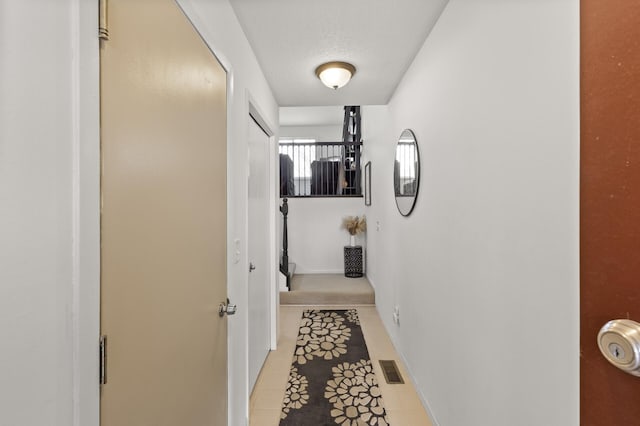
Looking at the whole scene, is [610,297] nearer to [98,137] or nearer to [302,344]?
[98,137]

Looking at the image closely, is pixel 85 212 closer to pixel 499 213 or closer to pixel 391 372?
pixel 499 213

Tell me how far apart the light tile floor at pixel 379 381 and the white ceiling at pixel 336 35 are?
2.40m

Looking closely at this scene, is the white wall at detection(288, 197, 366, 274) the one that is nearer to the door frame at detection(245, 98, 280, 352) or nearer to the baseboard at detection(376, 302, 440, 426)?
the baseboard at detection(376, 302, 440, 426)

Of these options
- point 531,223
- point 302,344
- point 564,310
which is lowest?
point 302,344

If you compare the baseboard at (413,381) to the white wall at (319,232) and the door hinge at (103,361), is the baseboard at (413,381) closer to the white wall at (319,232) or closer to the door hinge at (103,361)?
the door hinge at (103,361)

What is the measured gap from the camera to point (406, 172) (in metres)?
2.34

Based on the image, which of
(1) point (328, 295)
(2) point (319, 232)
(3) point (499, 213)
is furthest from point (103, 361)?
(2) point (319, 232)

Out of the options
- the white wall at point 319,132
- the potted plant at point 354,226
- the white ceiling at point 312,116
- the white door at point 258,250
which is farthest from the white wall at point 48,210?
the white wall at point 319,132

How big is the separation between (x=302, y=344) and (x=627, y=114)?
290 cm

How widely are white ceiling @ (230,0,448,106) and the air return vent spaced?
2.41 meters

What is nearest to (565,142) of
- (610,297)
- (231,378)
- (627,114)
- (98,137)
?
(627,114)

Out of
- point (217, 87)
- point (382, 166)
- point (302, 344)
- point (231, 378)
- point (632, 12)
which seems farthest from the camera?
point (382, 166)

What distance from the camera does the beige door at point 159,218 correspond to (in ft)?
2.26

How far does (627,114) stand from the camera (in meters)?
0.57
